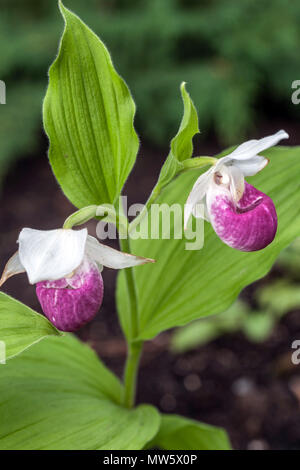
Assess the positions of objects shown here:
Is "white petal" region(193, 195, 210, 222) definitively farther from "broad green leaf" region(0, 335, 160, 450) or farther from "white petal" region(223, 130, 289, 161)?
"broad green leaf" region(0, 335, 160, 450)

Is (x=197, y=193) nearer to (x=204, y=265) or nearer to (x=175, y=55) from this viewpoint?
(x=204, y=265)

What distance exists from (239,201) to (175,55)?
81.8 inches

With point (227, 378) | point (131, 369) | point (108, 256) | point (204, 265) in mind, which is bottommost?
point (227, 378)

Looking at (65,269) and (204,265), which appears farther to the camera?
(204,265)

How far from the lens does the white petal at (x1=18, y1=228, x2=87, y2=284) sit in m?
0.64

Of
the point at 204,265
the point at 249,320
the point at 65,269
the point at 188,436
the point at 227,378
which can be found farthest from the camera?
the point at 249,320

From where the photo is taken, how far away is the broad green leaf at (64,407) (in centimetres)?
77

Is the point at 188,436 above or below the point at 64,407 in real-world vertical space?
below

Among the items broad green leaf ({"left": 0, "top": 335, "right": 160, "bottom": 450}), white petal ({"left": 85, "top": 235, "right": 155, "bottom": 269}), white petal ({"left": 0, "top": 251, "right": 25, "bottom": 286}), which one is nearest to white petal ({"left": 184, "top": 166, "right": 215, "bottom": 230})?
white petal ({"left": 85, "top": 235, "right": 155, "bottom": 269})

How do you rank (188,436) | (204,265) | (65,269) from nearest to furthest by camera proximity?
(65,269) < (204,265) < (188,436)

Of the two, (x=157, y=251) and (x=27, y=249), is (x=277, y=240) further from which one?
(x=27, y=249)

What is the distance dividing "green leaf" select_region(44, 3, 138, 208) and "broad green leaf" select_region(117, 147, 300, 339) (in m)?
0.19

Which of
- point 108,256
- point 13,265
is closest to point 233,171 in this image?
point 108,256

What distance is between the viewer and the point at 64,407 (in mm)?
845
